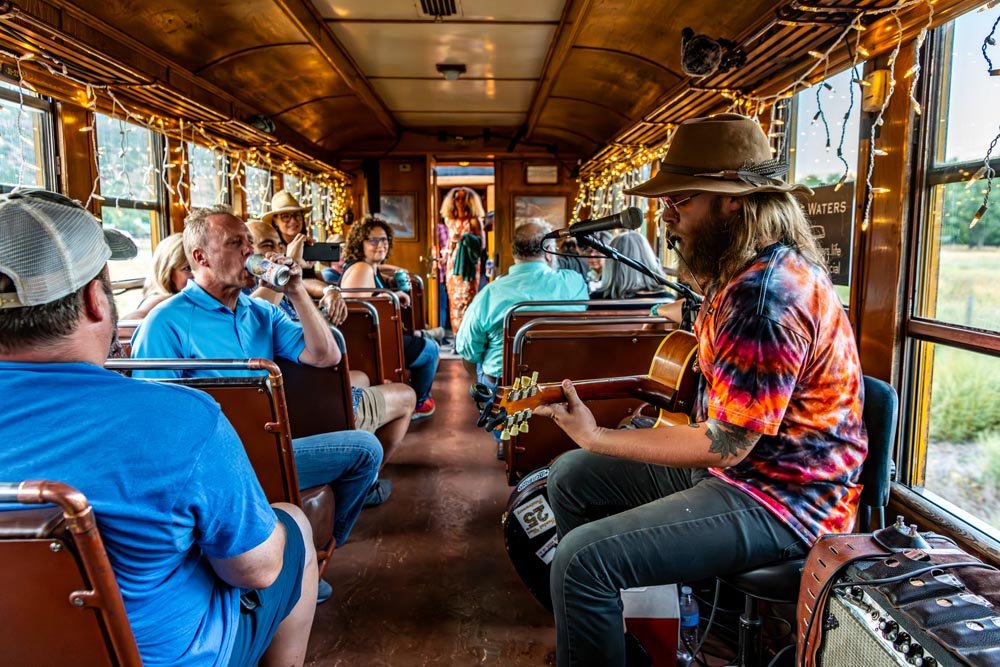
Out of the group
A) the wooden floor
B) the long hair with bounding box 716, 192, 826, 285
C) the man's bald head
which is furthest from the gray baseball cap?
the man's bald head

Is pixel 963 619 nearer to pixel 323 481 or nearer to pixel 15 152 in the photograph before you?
pixel 323 481

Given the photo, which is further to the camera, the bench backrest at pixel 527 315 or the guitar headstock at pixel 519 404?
the bench backrest at pixel 527 315

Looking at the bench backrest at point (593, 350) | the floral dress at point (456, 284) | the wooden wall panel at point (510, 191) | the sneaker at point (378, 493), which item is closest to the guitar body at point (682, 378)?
the bench backrest at point (593, 350)

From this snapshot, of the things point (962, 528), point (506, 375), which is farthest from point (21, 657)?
point (962, 528)

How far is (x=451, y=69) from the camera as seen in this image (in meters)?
5.42

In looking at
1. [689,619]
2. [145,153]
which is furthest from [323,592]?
[145,153]

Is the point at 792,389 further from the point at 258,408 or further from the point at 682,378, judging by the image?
the point at 258,408

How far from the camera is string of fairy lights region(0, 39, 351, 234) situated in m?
3.13

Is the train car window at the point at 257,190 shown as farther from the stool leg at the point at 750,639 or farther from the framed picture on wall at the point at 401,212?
the stool leg at the point at 750,639

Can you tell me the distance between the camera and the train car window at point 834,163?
8.69ft

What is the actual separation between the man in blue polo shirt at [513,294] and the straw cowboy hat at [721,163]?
5.92 feet

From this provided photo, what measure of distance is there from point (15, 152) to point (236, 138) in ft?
7.55

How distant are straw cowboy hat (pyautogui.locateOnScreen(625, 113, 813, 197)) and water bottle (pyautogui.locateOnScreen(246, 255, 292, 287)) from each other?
3.98 feet

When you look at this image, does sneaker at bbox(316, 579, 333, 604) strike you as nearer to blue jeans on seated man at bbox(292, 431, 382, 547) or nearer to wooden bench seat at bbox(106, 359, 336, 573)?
blue jeans on seated man at bbox(292, 431, 382, 547)
